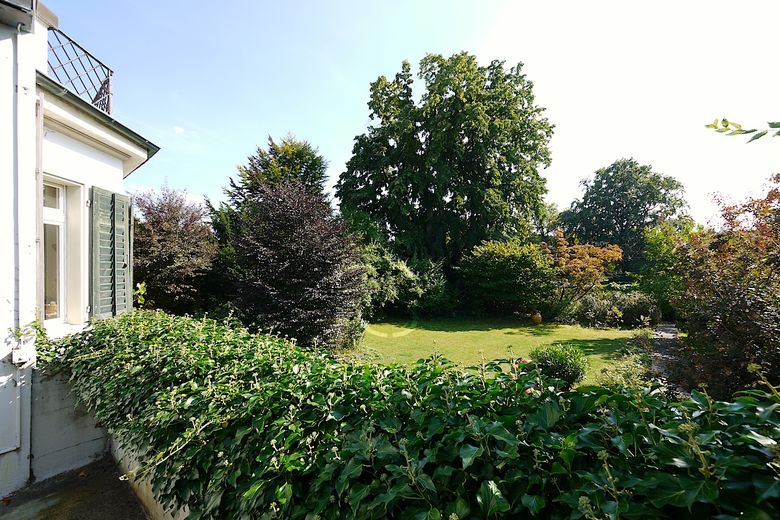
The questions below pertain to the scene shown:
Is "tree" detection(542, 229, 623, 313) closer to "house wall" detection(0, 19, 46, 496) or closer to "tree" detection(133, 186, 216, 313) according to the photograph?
"tree" detection(133, 186, 216, 313)

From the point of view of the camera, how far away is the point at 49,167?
3.86 meters

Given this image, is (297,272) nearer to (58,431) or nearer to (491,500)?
(58,431)

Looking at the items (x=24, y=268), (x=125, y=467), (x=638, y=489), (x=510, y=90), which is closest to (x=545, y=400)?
(x=638, y=489)

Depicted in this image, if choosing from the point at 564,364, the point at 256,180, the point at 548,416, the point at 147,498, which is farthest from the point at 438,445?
the point at 256,180

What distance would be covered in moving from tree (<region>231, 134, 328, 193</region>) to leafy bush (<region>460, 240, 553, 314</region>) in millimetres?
8180

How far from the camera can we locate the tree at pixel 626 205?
30.0 m

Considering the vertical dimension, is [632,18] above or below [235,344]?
above

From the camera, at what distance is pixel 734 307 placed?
3.73 metres

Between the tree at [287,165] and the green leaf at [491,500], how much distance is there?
14.2 meters

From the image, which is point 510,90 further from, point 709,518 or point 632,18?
point 709,518

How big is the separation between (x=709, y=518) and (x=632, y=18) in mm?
3436

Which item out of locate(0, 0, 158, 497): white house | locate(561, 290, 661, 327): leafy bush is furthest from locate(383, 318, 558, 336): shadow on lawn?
locate(0, 0, 158, 497): white house

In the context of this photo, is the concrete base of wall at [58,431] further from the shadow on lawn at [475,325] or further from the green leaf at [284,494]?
the shadow on lawn at [475,325]

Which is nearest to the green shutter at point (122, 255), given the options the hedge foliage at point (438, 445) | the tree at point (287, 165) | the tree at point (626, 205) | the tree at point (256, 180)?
the hedge foliage at point (438, 445)
